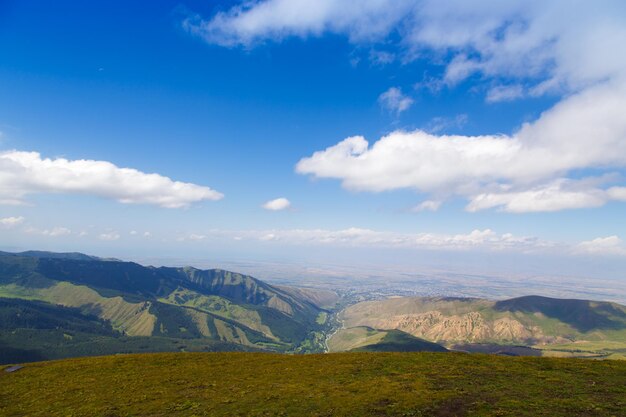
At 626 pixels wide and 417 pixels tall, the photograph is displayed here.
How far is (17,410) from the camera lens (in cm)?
4153

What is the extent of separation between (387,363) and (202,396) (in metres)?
28.6

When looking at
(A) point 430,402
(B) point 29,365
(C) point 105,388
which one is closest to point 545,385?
(A) point 430,402

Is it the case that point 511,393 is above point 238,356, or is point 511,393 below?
above

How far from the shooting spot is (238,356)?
65688mm

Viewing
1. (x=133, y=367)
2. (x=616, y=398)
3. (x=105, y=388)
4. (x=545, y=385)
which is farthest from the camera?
(x=133, y=367)

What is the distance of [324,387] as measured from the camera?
42.9m

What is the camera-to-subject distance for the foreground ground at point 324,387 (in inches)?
1336

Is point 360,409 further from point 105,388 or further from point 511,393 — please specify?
point 105,388

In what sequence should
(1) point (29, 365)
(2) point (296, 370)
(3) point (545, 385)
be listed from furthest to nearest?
(1) point (29, 365) < (2) point (296, 370) < (3) point (545, 385)

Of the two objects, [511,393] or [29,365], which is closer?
[511,393]

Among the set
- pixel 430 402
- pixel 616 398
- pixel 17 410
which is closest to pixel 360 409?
pixel 430 402

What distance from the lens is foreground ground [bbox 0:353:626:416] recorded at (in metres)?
33.9

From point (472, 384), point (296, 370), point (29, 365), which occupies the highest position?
point (472, 384)

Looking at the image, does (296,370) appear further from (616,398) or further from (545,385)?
(616,398)
